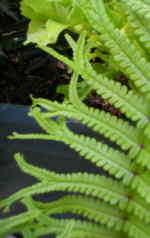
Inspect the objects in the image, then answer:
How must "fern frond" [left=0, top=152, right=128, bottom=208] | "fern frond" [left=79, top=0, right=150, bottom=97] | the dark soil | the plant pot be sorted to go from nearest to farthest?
1. "fern frond" [left=79, top=0, right=150, bottom=97]
2. "fern frond" [left=0, top=152, right=128, bottom=208]
3. the plant pot
4. the dark soil

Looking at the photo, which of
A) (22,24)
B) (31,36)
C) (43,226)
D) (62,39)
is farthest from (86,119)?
(22,24)

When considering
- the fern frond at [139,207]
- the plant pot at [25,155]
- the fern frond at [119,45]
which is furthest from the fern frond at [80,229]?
the plant pot at [25,155]

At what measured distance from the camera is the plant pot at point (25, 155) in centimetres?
167

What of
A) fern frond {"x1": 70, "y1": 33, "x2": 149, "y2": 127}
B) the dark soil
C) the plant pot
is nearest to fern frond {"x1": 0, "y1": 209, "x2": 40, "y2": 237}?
fern frond {"x1": 70, "y1": 33, "x2": 149, "y2": 127}

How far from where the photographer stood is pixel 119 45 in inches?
24.1

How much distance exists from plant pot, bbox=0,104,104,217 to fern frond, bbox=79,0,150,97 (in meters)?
1.06

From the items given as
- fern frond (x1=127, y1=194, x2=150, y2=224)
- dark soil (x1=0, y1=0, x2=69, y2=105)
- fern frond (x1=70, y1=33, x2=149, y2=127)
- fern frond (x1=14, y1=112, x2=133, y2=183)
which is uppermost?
dark soil (x1=0, y1=0, x2=69, y2=105)

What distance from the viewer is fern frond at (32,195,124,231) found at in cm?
75

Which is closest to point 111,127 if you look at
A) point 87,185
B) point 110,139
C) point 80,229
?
point 110,139

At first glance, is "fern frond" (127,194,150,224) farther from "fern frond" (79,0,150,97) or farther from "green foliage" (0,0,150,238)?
→ "fern frond" (79,0,150,97)

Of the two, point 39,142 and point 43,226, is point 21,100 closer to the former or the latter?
point 39,142

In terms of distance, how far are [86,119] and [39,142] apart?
107 cm

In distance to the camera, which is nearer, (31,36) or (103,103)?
(31,36)

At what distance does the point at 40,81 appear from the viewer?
203cm
